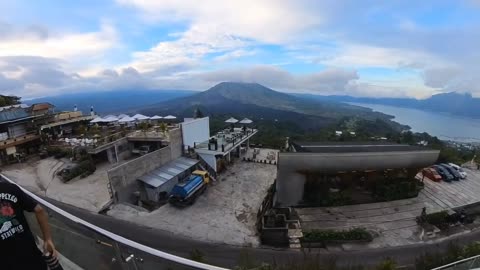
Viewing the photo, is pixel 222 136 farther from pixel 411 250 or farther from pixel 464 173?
pixel 464 173

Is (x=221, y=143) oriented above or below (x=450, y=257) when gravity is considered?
above

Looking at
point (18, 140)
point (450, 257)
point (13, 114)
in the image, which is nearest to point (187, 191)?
point (450, 257)

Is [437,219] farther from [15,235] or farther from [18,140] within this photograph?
[18,140]

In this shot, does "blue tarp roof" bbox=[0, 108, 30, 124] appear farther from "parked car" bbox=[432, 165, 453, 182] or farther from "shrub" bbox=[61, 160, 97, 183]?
"parked car" bbox=[432, 165, 453, 182]

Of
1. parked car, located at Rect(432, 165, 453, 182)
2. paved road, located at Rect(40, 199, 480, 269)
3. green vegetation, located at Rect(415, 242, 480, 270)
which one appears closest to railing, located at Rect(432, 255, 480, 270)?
green vegetation, located at Rect(415, 242, 480, 270)

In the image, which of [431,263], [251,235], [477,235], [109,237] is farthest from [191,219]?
[477,235]

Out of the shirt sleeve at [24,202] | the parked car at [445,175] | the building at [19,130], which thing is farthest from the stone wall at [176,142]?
the parked car at [445,175]
